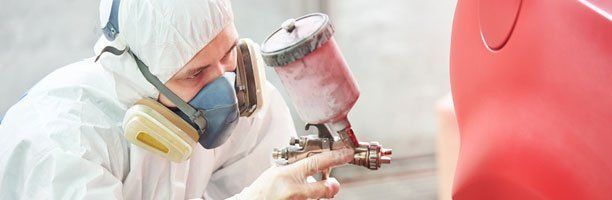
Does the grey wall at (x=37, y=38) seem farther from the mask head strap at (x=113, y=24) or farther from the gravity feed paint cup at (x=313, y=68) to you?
the gravity feed paint cup at (x=313, y=68)

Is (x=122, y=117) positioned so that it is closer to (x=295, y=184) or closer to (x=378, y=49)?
(x=295, y=184)

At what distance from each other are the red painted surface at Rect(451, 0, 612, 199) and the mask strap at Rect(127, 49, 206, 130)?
0.76 m

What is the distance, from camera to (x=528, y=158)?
2.40 feet

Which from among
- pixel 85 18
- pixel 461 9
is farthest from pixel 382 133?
pixel 461 9

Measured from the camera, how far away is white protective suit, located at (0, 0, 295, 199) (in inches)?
54.4

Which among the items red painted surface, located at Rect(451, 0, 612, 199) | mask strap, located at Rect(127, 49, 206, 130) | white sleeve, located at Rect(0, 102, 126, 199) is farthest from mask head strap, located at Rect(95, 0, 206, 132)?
red painted surface, located at Rect(451, 0, 612, 199)

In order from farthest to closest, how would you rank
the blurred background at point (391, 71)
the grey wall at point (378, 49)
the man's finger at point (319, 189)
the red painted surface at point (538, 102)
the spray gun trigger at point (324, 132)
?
the blurred background at point (391, 71)
the grey wall at point (378, 49)
the man's finger at point (319, 189)
the spray gun trigger at point (324, 132)
the red painted surface at point (538, 102)

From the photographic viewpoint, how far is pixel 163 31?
1.37 metres

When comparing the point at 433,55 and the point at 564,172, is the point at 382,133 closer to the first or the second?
the point at 433,55

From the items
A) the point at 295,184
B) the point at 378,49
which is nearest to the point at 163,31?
the point at 295,184

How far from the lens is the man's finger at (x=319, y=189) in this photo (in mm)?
1312

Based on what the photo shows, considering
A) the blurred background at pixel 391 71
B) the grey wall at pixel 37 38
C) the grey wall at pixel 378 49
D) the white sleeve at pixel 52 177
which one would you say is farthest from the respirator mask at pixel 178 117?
the blurred background at pixel 391 71

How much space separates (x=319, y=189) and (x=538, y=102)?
0.68m

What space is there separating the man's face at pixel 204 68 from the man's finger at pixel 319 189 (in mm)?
340
